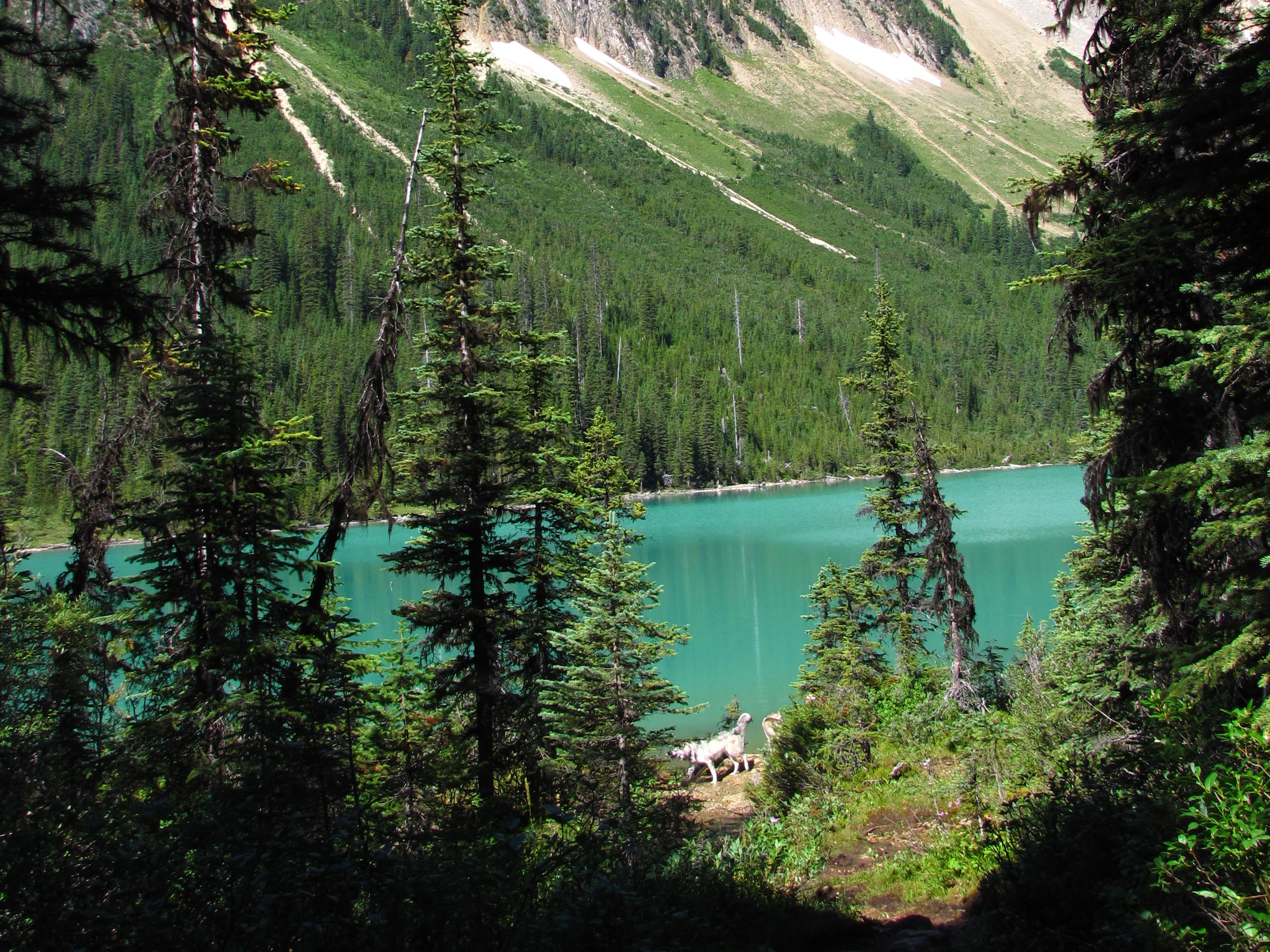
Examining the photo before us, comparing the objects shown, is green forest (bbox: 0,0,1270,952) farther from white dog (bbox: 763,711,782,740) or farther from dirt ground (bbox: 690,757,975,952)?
white dog (bbox: 763,711,782,740)

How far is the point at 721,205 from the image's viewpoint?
16275 centimetres

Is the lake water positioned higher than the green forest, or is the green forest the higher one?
the green forest

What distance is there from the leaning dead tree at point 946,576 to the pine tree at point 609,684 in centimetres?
608

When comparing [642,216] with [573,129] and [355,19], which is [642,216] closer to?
[573,129]

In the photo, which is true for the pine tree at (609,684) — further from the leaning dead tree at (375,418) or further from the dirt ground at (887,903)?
the leaning dead tree at (375,418)

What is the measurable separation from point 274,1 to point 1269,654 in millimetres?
160184

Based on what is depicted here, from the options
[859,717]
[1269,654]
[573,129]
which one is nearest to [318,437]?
[1269,654]

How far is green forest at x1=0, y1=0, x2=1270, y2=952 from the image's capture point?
3.56m

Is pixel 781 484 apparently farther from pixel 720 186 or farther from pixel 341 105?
pixel 341 105

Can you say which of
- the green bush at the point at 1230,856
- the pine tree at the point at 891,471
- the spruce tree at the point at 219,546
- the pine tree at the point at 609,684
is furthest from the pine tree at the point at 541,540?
the pine tree at the point at 891,471

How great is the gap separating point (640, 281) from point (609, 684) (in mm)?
122065

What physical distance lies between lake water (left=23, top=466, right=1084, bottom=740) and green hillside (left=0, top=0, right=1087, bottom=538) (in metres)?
12.1

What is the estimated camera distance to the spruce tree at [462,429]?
1022 cm

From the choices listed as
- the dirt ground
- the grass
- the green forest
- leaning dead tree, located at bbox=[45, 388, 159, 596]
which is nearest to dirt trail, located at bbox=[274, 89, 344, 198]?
leaning dead tree, located at bbox=[45, 388, 159, 596]
